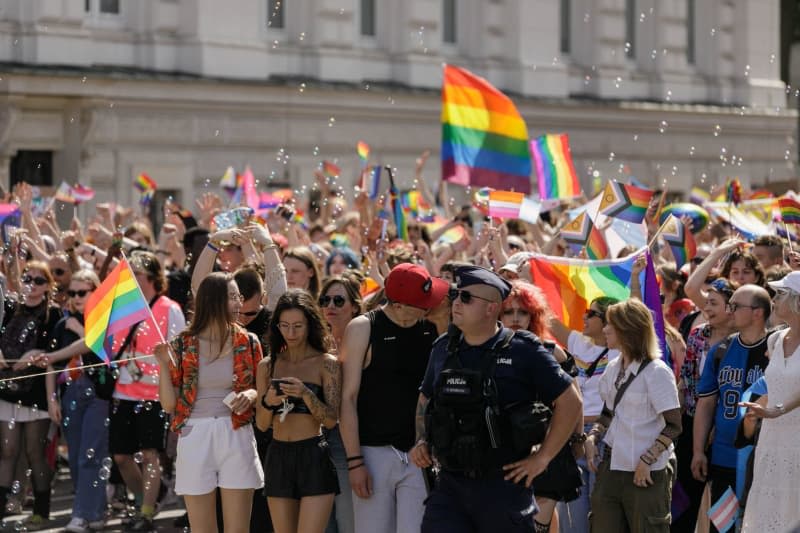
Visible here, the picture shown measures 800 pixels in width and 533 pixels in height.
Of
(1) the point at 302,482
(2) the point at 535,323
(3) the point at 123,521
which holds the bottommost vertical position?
(3) the point at 123,521

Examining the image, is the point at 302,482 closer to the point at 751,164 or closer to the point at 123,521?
the point at 123,521

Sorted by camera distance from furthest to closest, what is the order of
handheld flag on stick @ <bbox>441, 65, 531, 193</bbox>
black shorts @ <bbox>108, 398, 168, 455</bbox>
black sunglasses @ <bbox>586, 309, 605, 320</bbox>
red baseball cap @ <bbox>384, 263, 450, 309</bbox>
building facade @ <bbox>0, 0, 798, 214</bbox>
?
1. building facade @ <bbox>0, 0, 798, 214</bbox>
2. handheld flag on stick @ <bbox>441, 65, 531, 193</bbox>
3. black shorts @ <bbox>108, 398, 168, 455</bbox>
4. black sunglasses @ <bbox>586, 309, 605, 320</bbox>
5. red baseball cap @ <bbox>384, 263, 450, 309</bbox>

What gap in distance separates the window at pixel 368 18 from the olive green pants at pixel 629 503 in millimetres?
17289

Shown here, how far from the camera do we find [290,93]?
22562 mm

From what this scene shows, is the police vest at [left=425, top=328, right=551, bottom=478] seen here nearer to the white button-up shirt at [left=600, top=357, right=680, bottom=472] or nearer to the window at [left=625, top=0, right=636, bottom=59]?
the white button-up shirt at [left=600, top=357, right=680, bottom=472]

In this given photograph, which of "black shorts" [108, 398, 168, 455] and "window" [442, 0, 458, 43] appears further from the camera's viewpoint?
"window" [442, 0, 458, 43]

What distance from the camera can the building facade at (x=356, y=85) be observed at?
780 inches

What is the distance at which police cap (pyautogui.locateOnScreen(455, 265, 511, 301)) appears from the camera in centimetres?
657

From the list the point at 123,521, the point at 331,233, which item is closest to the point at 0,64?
the point at 331,233

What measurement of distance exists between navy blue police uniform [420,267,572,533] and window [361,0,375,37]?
18.5 m

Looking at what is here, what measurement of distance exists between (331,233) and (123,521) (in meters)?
4.04

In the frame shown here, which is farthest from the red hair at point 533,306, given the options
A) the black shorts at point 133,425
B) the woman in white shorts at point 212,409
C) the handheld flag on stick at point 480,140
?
the handheld flag on stick at point 480,140

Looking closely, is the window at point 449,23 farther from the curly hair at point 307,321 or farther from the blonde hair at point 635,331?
the curly hair at point 307,321

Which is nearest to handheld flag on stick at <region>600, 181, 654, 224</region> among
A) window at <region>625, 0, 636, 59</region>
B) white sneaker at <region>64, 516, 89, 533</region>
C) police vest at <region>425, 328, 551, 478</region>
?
white sneaker at <region>64, 516, 89, 533</region>
